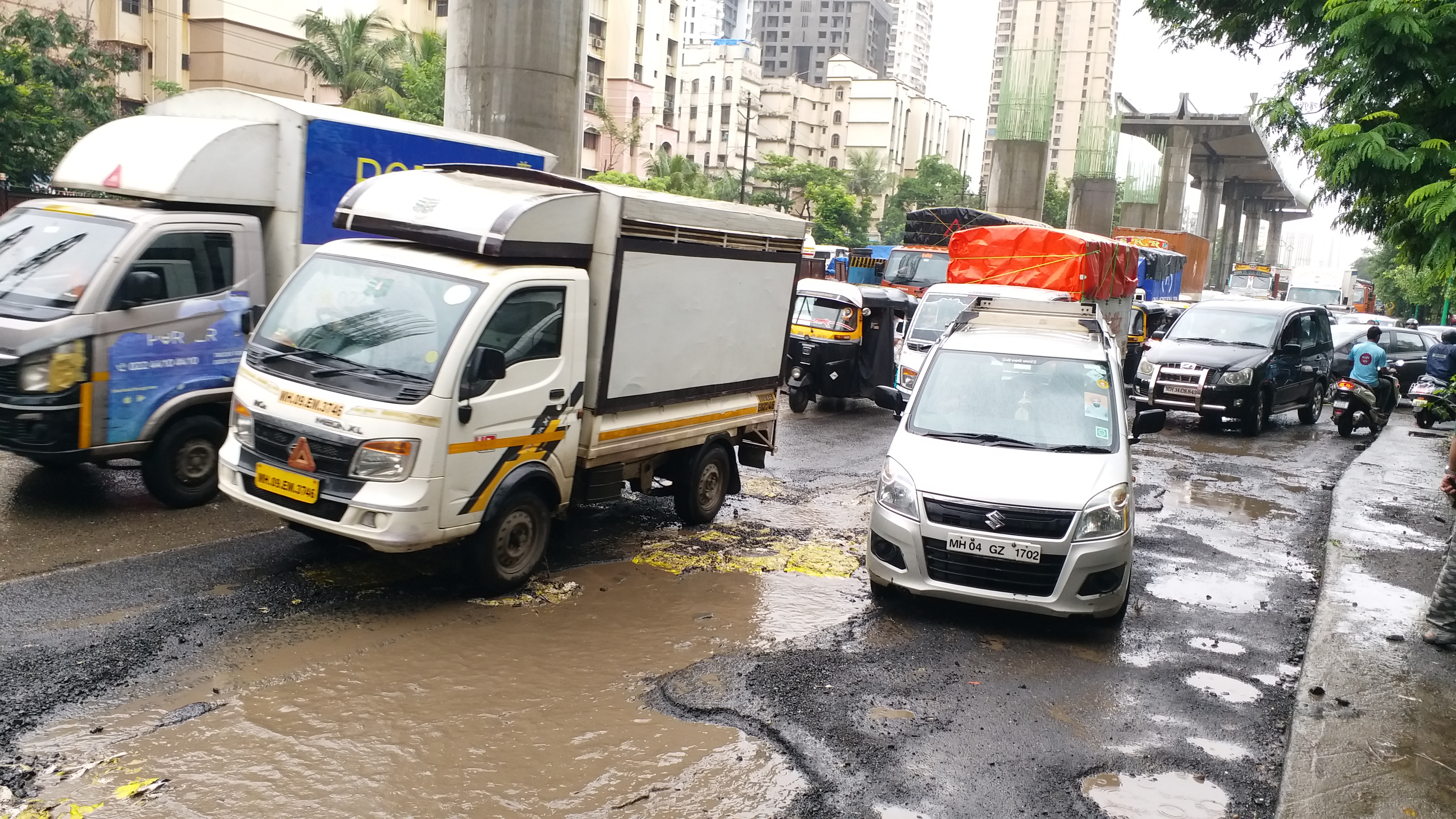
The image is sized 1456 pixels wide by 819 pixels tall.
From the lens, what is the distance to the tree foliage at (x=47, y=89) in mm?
21344

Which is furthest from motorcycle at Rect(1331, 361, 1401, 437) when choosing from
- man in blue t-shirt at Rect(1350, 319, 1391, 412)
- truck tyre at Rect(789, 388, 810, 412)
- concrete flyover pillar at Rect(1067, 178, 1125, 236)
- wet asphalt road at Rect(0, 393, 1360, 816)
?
concrete flyover pillar at Rect(1067, 178, 1125, 236)

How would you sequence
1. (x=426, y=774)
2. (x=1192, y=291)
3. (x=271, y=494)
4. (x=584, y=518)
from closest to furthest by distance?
(x=426, y=774), (x=271, y=494), (x=584, y=518), (x=1192, y=291)

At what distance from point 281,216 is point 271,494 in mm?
3244

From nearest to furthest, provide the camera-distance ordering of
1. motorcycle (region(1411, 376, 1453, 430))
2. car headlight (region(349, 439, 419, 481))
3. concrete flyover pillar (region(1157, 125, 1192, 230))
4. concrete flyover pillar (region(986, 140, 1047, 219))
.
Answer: car headlight (region(349, 439, 419, 481)) → motorcycle (region(1411, 376, 1453, 430)) → concrete flyover pillar (region(986, 140, 1047, 219)) → concrete flyover pillar (region(1157, 125, 1192, 230))

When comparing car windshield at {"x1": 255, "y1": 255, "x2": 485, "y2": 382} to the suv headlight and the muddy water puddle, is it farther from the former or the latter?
the suv headlight

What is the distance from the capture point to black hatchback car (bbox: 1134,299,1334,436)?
1591 cm

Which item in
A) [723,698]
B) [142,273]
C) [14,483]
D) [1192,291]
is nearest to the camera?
[723,698]

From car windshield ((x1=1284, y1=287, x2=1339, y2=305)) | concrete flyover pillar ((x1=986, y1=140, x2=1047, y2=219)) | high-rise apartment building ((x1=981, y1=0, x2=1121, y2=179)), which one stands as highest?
high-rise apartment building ((x1=981, y1=0, x2=1121, y2=179))

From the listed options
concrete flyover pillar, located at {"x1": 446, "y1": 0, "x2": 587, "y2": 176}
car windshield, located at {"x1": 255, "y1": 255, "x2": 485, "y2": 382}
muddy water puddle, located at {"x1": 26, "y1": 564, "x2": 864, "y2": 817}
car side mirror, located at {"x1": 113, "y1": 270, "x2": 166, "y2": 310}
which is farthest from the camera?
concrete flyover pillar, located at {"x1": 446, "y1": 0, "x2": 587, "y2": 176}

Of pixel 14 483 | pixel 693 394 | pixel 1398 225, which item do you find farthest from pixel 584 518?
pixel 1398 225

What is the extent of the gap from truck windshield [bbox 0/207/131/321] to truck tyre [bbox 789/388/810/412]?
1030 centimetres

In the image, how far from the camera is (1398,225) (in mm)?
6922

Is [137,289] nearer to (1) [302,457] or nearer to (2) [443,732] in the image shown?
(1) [302,457]

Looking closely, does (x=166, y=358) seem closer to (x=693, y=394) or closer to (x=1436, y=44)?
(x=693, y=394)
